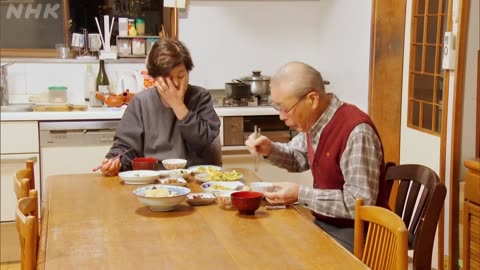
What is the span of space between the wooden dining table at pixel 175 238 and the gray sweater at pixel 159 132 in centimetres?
56

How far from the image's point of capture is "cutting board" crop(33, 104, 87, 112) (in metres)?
3.93

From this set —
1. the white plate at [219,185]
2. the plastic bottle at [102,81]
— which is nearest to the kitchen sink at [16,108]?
the plastic bottle at [102,81]

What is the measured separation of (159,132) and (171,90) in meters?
0.21

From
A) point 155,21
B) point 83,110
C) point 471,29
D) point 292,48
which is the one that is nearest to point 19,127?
point 83,110

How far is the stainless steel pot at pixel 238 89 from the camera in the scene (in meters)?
4.30

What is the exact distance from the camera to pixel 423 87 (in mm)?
3617

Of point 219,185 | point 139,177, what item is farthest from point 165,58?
point 219,185

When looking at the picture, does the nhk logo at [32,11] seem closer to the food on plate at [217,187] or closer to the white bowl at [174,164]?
the white bowl at [174,164]

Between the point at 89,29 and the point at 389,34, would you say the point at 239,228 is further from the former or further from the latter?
the point at 89,29

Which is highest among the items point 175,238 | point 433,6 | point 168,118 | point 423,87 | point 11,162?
point 433,6

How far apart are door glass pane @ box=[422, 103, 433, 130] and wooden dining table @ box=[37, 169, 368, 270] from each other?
1.68m

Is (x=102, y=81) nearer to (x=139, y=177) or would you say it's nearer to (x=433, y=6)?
(x=139, y=177)

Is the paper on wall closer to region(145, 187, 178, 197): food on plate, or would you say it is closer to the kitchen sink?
the kitchen sink

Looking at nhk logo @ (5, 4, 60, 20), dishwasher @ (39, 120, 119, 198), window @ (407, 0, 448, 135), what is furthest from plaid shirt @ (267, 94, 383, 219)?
nhk logo @ (5, 4, 60, 20)
